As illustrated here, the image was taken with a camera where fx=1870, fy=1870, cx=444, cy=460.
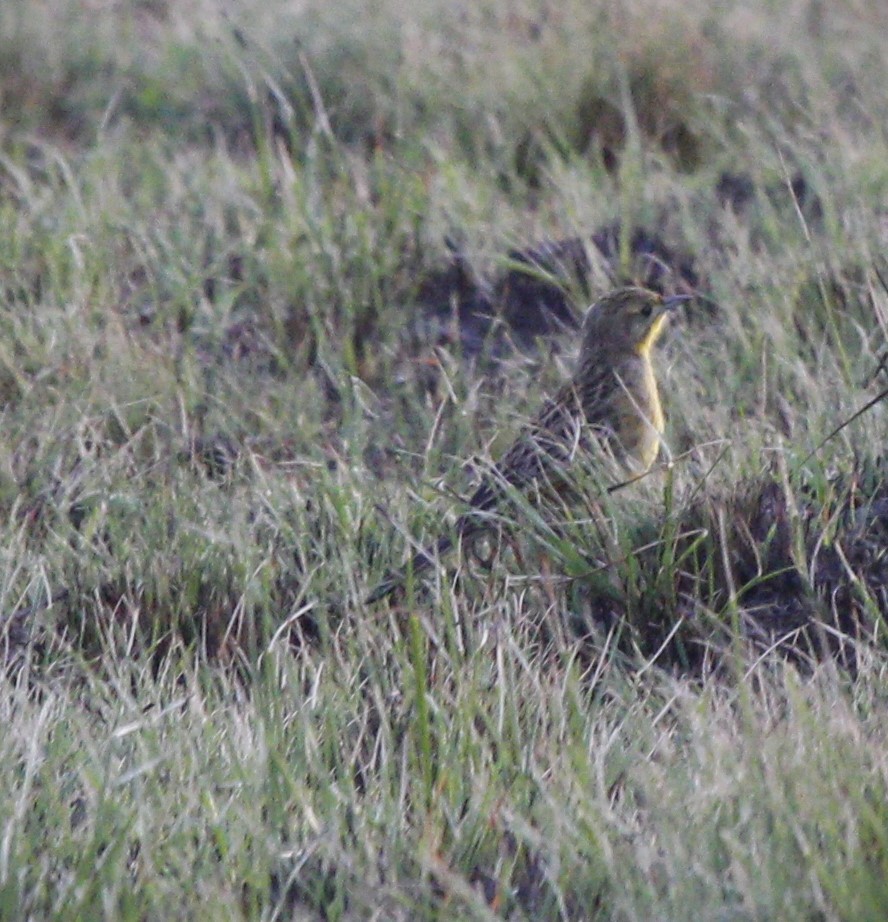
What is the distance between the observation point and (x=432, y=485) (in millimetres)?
4469

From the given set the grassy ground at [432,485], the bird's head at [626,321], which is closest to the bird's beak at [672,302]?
the bird's head at [626,321]

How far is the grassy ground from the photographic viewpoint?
10.2ft

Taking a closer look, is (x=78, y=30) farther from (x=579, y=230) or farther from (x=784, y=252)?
(x=784, y=252)

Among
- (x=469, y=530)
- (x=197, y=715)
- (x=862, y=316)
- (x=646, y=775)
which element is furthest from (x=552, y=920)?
(x=862, y=316)

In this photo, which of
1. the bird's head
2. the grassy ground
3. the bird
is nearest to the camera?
the grassy ground

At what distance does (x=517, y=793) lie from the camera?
10.9 feet

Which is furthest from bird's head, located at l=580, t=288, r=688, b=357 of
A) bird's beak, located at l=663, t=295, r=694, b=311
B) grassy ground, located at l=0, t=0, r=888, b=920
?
grassy ground, located at l=0, t=0, r=888, b=920

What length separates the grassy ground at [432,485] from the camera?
10.2 feet

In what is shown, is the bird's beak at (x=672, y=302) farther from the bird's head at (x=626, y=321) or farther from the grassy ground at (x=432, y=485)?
the grassy ground at (x=432, y=485)

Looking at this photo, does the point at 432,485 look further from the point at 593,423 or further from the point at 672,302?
the point at 672,302

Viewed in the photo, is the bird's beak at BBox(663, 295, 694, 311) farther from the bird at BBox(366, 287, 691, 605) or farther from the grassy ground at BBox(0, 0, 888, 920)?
the grassy ground at BBox(0, 0, 888, 920)

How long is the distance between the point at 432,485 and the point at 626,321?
1214 millimetres

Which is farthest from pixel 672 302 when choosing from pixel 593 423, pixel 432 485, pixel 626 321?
pixel 432 485

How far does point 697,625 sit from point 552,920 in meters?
1.08
